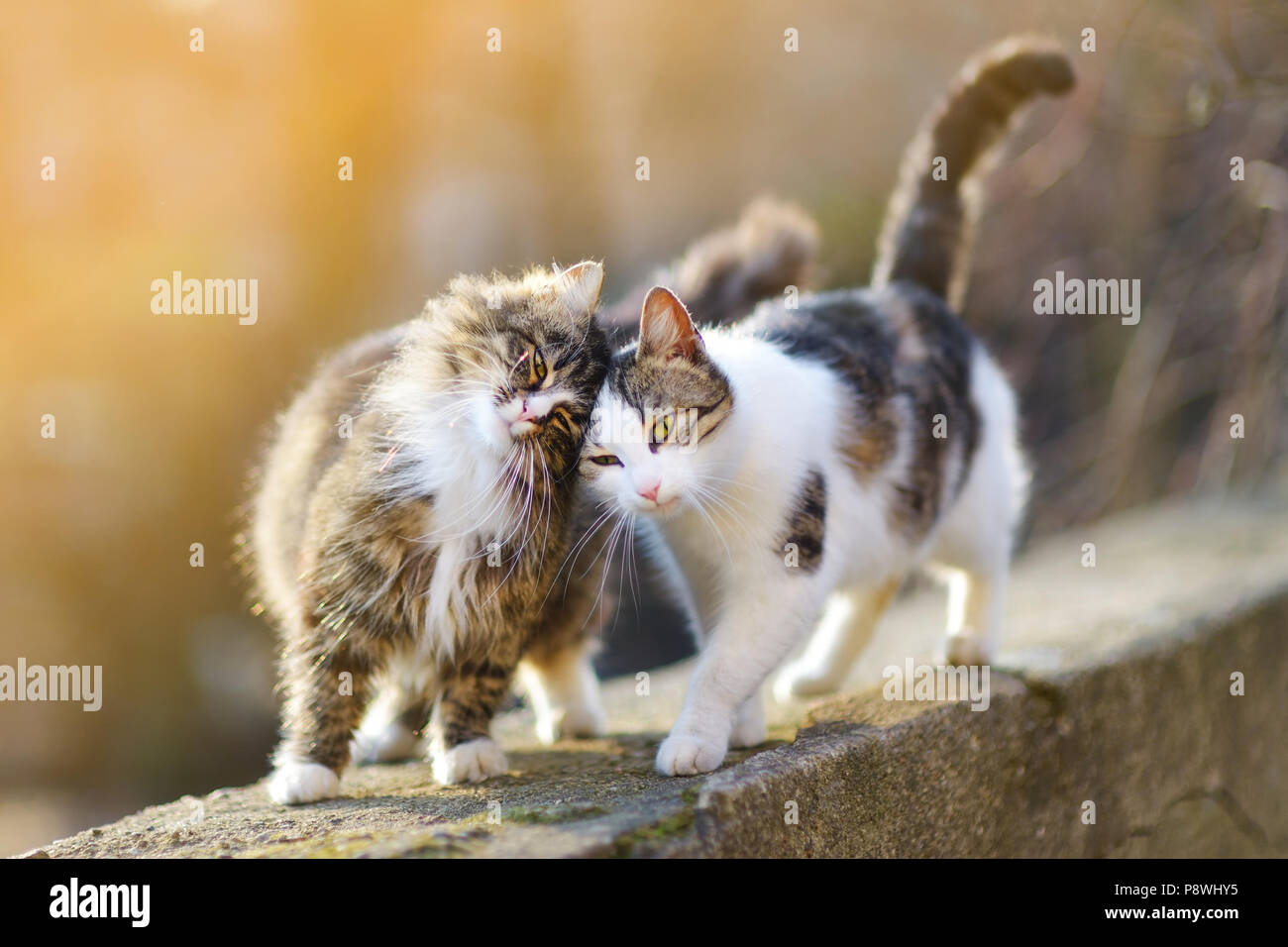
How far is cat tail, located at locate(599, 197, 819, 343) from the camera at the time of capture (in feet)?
9.25

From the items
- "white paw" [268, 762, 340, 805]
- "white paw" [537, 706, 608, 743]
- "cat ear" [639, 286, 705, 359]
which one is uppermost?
"cat ear" [639, 286, 705, 359]

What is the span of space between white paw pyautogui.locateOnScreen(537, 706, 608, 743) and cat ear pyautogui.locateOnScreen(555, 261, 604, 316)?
104 centimetres

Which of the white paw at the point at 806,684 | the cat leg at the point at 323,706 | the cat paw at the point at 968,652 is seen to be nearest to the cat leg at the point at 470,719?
the cat leg at the point at 323,706

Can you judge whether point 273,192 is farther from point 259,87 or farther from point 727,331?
point 727,331

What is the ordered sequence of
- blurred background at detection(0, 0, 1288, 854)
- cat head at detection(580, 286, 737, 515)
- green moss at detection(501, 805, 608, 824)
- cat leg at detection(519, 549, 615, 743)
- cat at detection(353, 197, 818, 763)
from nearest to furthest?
green moss at detection(501, 805, 608, 824)
cat head at detection(580, 286, 737, 515)
cat at detection(353, 197, 818, 763)
cat leg at detection(519, 549, 615, 743)
blurred background at detection(0, 0, 1288, 854)

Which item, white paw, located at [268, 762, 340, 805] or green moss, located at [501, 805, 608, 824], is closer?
green moss, located at [501, 805, 608, 824]

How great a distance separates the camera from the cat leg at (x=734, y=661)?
183 centimetres

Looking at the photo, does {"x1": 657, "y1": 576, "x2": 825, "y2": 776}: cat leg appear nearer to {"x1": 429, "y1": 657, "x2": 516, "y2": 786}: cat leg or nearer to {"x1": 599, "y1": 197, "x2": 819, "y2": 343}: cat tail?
{"x1": 429, "y1": 657, "x2": 516, "y2": 786}: cat leg

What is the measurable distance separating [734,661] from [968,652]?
89 cm

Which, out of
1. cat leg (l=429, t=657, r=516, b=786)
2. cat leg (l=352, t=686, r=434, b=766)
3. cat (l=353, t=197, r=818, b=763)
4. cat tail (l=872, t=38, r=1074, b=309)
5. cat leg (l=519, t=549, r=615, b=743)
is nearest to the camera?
cat leg (l=429, t=657, r=516, b=786)

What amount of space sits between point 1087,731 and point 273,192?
14.5 ft

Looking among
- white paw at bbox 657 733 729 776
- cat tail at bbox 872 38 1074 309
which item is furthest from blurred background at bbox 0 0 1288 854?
white paw at bbox 657 733 729 776

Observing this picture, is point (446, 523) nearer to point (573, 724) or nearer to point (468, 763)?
point (468, 763)

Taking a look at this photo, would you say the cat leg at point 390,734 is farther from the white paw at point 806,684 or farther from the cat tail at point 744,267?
the cat tail at point 744,267
